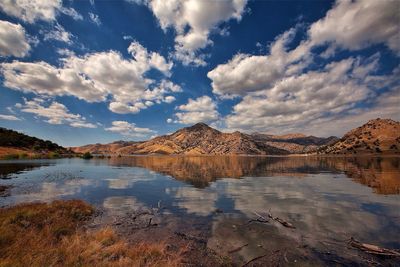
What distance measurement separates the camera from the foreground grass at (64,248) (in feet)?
35.2

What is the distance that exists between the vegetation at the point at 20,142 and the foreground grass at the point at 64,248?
153761mm

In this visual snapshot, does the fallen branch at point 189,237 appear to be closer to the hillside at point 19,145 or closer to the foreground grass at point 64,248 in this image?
the foreground grass at point 64,248

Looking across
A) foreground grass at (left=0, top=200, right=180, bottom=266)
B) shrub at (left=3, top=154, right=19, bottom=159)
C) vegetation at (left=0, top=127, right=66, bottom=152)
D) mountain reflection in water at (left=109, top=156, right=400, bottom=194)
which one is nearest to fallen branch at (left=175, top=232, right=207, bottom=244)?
foreground grass at (left=0, top=200, right=180, bottom=266)

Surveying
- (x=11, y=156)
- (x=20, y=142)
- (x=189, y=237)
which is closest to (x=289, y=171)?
(x=189, y=237)

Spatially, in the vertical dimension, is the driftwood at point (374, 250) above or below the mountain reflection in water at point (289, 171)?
below

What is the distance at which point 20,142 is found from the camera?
151 metres

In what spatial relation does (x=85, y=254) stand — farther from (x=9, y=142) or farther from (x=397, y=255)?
(x=9, y=142)

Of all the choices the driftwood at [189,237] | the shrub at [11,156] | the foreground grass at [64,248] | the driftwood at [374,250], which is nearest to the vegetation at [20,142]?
the shrub at [11,156]

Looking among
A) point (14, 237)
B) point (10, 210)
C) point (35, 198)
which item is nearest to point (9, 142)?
point (35, 198)

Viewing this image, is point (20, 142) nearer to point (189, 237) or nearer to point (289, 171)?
point (289, 171)

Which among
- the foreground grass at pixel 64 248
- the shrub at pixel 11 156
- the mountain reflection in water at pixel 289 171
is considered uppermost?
the shrub at pixel 11 156

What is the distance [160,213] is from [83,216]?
23.2 feet

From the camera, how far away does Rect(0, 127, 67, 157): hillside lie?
130000 millimetres

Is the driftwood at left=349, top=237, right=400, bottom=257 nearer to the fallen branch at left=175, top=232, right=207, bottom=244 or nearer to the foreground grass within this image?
the fallen branch at left=175, top=232, right=207, bottom=244
